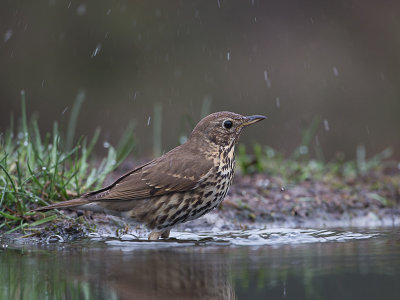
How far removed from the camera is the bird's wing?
637 centimetres

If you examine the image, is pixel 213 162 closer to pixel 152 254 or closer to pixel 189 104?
pixel 152 254

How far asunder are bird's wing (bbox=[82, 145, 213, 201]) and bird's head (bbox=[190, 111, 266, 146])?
375 millimetres

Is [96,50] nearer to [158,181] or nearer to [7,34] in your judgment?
[7,34]

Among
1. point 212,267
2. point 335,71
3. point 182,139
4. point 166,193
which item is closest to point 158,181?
point 166,193

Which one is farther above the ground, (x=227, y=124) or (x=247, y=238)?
(x=227, y=124)

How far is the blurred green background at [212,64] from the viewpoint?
15.5m

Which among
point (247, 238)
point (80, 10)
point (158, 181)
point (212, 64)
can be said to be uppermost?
point (80, 10)

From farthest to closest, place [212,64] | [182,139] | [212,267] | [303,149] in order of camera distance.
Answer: [212,64], [303,149], [182,139], [212,267]

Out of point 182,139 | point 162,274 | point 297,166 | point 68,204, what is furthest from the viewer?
point 182,139

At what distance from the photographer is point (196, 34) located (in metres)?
16.5

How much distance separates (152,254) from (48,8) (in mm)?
12431

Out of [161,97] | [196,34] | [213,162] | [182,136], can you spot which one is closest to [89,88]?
[161,97]

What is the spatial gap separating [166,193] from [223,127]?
0.98 metres

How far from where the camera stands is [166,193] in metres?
6.44
